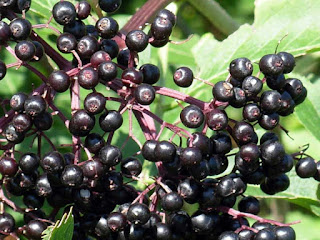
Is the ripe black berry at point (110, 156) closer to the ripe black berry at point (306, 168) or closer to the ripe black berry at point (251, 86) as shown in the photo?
the ripe black berry at point (251, 86)

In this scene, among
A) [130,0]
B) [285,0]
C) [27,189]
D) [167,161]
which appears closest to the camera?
[167,161]

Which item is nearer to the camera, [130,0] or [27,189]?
[27,189]

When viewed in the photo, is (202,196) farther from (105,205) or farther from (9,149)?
(9,149)

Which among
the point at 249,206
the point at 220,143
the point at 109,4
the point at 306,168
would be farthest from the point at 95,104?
the point at 306,168

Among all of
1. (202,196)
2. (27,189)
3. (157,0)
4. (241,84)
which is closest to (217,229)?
(202,196)

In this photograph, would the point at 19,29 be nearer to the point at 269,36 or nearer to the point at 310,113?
the point at 269,36

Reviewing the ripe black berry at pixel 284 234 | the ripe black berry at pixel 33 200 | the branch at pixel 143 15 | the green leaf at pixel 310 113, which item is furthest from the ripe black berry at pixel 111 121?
the green leaf at pixel 310 113

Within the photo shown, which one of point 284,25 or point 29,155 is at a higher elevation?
point 284,25

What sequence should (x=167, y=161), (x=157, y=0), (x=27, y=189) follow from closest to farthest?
1. (x=167, y=161)
2. (x=27, y=189)
3. (x=157, y=0)
